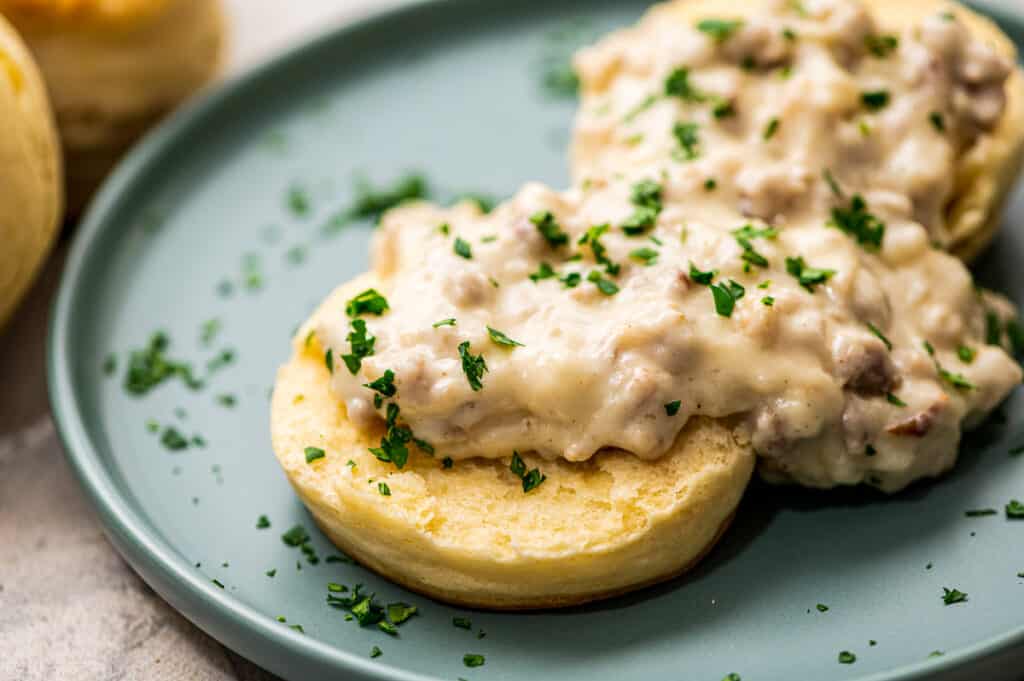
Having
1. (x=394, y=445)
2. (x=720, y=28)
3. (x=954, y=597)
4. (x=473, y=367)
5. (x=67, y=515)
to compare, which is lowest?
(x=67, y=515)

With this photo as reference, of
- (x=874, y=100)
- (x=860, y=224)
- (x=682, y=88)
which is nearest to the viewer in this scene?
(x=860, y=224)

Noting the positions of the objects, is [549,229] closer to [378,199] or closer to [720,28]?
[720,28]

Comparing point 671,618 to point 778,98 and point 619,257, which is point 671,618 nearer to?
point 619,257

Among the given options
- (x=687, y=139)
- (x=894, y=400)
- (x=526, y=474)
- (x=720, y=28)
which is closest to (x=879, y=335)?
(x=894, y=400)

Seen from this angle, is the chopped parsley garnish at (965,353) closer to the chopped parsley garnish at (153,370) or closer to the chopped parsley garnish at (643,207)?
the chopped parsley garnish at (643,207)

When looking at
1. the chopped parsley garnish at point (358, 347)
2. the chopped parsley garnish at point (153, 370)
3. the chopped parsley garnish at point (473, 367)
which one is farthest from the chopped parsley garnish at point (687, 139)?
the chopped parsley garnish at point (153, 370)

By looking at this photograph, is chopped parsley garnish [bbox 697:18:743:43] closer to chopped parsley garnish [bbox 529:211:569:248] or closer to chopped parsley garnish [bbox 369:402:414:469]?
chopped parsley garnish [bbox 529:211:569:248]

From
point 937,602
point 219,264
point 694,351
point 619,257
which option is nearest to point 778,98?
point 619,257
